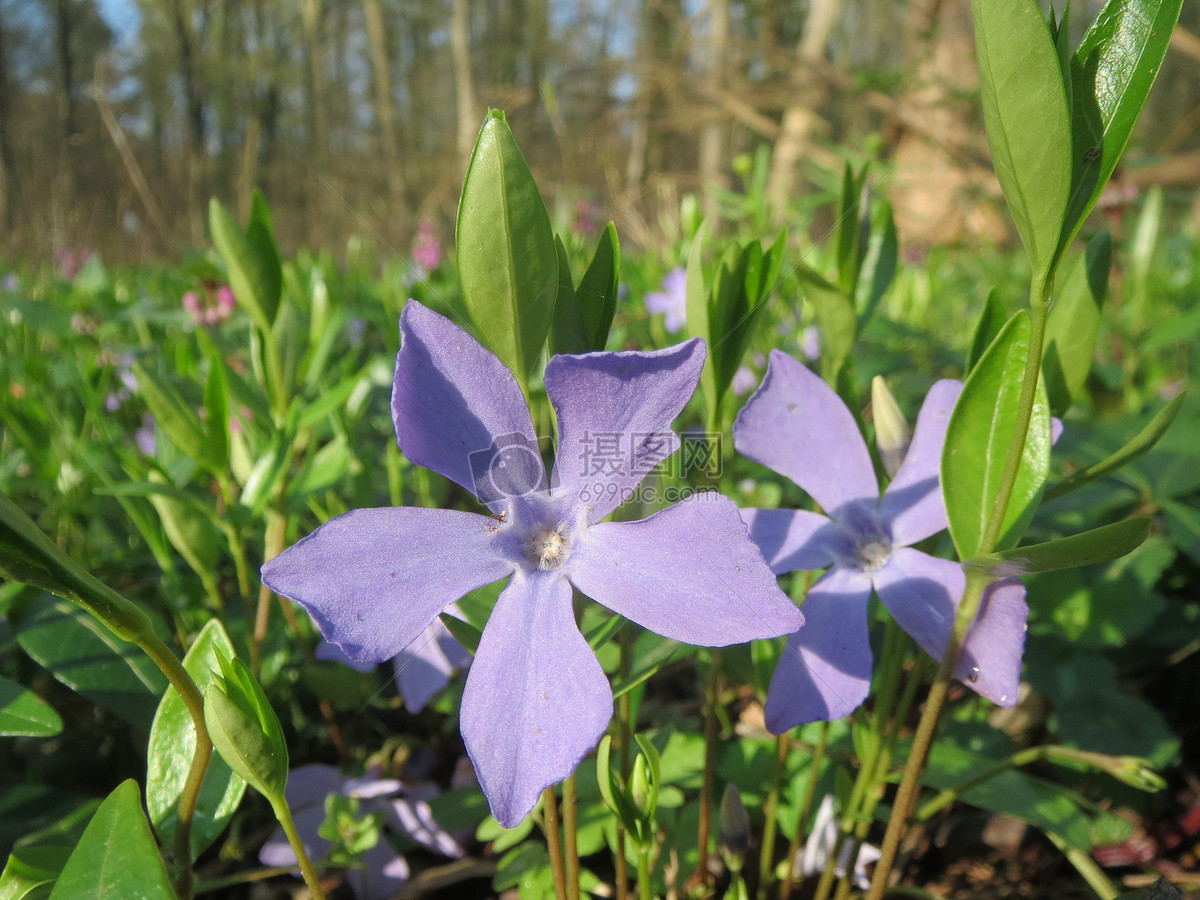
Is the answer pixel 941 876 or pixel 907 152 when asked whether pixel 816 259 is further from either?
pixel 907 152

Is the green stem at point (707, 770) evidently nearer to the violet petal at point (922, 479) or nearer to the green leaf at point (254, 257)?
the violet petal at point (922, 479)

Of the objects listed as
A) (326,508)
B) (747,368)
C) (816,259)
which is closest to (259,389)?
(326,508)

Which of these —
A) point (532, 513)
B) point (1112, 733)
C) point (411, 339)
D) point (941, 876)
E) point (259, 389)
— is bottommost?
point (941, 876)

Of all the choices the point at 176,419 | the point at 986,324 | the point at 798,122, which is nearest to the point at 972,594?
the point at 986,324

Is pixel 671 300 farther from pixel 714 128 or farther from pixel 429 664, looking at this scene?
pixel 714 128

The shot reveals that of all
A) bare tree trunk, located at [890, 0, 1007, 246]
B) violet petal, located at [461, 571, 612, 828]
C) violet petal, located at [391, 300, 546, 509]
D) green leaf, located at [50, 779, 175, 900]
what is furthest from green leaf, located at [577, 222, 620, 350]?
bare tree trunk, located at [890, 0, 1007, 246]

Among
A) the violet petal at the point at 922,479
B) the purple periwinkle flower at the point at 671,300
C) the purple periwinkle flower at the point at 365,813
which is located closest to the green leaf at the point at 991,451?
the violet petal at the point at 922,479
